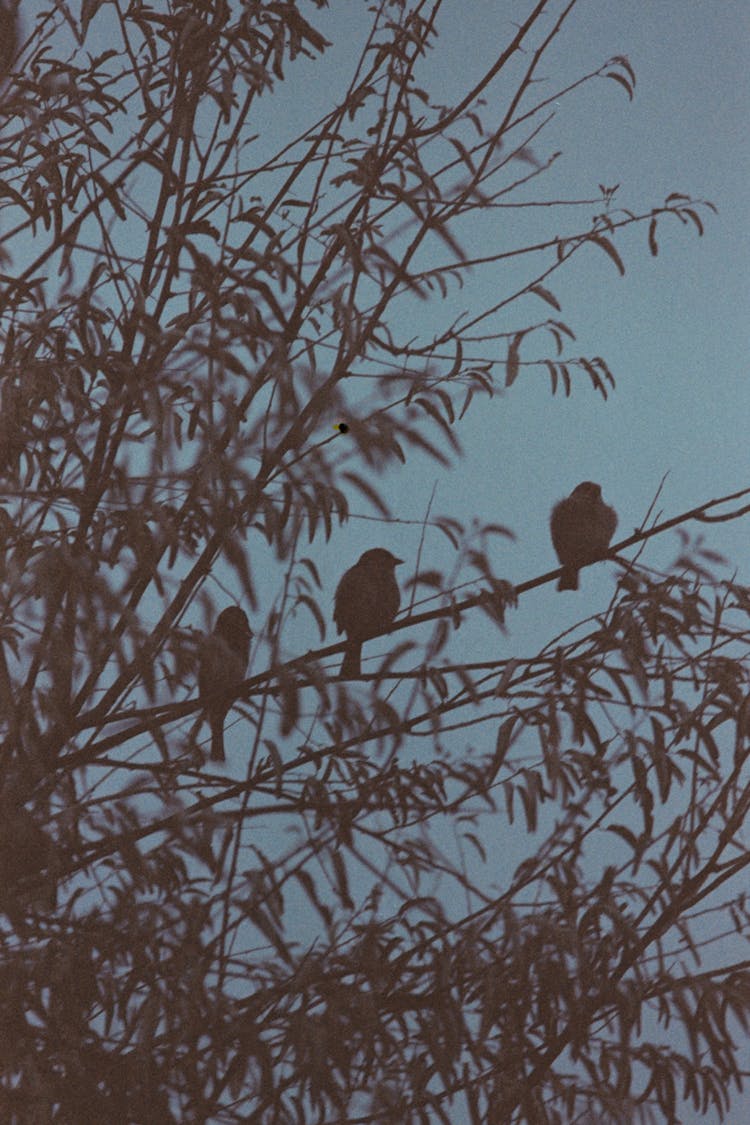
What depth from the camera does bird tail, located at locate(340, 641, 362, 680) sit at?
2.39m

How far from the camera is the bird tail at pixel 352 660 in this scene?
2.39 metres

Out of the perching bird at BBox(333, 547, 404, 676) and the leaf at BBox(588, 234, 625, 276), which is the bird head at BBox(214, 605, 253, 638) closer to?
the perching bird at BBox(333, 547, 404, 676)

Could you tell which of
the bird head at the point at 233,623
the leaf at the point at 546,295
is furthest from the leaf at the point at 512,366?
the bird head at the point at 233,623

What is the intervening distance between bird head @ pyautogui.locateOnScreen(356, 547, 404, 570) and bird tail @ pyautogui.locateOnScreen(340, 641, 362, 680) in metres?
0.49

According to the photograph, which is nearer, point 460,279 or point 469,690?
point 469,690

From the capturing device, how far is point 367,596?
2863 mm

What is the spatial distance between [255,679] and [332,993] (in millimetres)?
556

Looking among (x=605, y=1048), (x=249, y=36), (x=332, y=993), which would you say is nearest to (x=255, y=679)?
(x=332, y=993)

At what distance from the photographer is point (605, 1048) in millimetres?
2215

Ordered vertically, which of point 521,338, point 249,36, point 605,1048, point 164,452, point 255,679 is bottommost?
point 605,1048

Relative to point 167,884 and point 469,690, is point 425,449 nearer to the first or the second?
point 469,690

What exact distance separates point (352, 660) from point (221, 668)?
706 mm

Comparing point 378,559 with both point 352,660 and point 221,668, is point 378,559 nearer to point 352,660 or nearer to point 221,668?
point 352,660

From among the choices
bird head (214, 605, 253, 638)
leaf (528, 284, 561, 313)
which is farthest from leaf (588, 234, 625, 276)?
bird head (214, 605, 253, 638)
